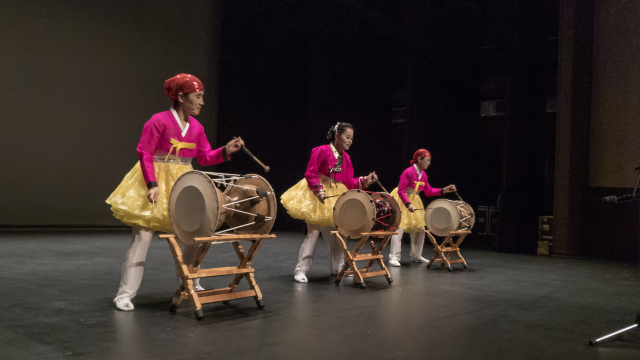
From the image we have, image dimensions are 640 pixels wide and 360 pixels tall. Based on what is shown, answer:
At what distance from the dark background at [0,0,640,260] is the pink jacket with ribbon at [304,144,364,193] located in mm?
4251

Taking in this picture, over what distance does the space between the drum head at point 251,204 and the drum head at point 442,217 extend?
302 cm

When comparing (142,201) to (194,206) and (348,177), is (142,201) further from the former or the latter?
(348,177)

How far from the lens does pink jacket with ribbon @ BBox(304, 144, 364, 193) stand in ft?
14.1

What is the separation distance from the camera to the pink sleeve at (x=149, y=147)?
2.93 meters

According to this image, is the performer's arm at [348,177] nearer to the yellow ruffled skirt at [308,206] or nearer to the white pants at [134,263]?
the yellow ruffled skirt at [308,206]

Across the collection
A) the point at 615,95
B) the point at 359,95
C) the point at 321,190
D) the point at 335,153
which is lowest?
the point at 321,190

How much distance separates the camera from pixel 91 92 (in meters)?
9.01

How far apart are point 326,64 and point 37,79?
5.31 m

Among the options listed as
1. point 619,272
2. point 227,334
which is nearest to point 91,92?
point 227,334

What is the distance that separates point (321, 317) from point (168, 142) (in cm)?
146

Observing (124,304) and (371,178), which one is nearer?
(124,304)

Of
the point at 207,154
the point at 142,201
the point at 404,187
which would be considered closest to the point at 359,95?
the point at 404,187

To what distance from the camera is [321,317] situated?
2.95 meters

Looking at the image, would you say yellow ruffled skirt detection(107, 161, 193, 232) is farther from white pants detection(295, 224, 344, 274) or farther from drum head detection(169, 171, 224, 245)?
white pants detection(295, 224, 344, 274)
